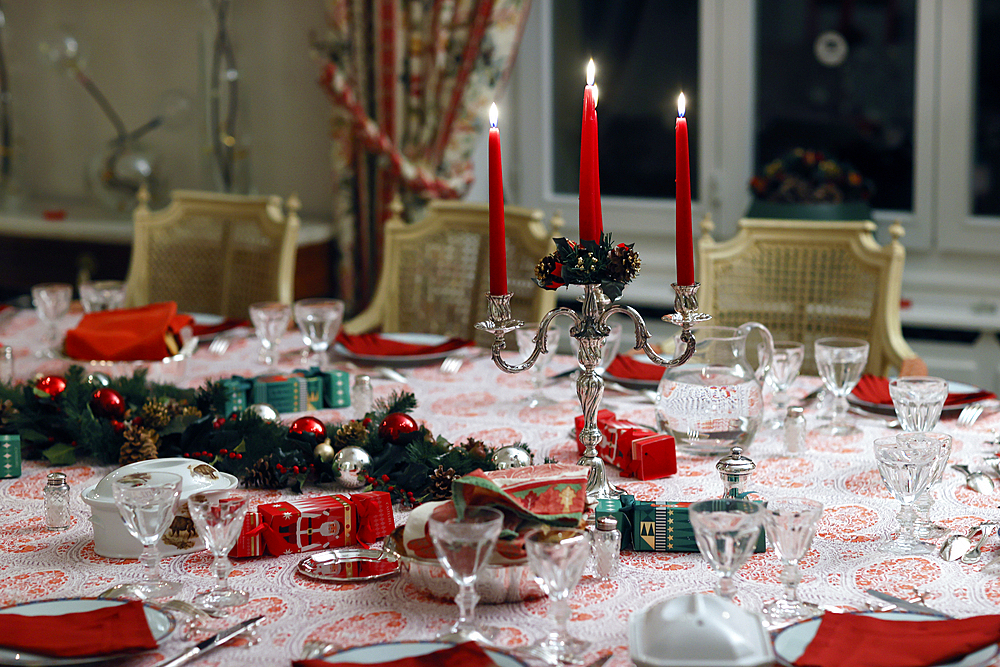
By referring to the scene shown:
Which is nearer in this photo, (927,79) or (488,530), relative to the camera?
(488,530)

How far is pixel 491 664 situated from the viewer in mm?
824

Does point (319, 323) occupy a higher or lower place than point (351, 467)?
higher

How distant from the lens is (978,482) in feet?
4.14

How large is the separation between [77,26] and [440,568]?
347cm

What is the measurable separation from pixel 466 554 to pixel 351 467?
42 centimetres

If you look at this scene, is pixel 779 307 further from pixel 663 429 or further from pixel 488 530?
pixel 488 530

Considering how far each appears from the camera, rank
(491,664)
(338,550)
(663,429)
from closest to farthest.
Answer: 1. (491,664)
2. (338,550)
3. (663,429)

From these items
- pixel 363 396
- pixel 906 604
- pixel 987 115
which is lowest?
pixel 906 604

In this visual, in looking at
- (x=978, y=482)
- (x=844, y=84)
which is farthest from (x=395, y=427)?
(x=844, y=84)

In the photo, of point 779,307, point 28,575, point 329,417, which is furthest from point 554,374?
point 28,575

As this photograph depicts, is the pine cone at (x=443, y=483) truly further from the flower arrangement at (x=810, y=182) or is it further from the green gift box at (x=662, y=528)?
the flower arrangement at (x=810, y=182)

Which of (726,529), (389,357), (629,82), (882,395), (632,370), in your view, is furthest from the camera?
(629,82)

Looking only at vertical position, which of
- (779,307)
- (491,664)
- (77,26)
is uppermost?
(77,26)

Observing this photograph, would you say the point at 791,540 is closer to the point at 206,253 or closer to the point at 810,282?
the point at 810,282
